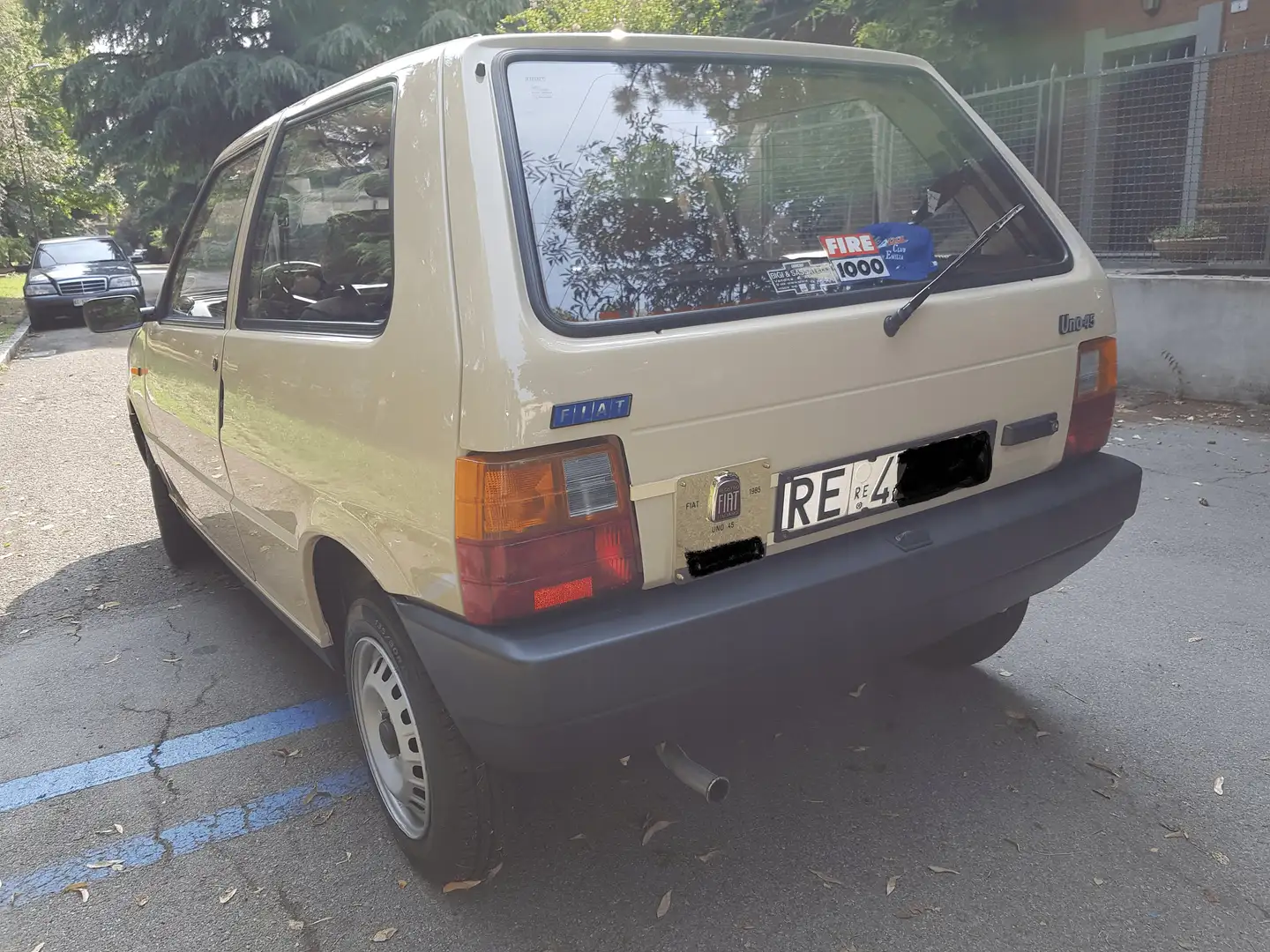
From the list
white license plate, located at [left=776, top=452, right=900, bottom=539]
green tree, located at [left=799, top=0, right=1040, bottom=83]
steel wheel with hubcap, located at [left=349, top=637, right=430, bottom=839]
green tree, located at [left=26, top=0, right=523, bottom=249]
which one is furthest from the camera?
green tree, located at [left=26, top=0, right=523, bottom=249]

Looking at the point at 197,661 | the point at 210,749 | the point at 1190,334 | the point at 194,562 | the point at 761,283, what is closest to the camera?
the point at 761,283

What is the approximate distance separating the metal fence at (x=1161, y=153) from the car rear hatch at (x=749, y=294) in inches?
217

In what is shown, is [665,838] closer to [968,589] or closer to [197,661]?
[968,589]

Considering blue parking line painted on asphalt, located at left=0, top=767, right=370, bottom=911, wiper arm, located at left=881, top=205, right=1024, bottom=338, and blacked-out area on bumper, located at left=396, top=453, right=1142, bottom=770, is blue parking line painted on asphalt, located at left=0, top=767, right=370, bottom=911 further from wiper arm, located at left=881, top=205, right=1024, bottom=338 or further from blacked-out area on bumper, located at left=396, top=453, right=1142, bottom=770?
wiper arm, located at left=881, top=205, right=1024, bottom=338

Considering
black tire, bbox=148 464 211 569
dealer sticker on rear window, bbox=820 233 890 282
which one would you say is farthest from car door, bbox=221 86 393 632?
black tire, bbox=148 464 211 569

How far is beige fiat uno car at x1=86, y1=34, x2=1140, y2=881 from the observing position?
75.4 inches

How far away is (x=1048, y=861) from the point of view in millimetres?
2379

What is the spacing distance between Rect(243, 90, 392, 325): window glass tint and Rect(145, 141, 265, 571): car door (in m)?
0.24

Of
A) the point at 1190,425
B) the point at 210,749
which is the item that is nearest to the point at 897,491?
the point at 210,749

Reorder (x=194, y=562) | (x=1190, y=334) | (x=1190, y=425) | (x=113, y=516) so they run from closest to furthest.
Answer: (x=194, y=562)
(x=113, y=516)
(x=1190, y=425)
(x=1190, y=334)

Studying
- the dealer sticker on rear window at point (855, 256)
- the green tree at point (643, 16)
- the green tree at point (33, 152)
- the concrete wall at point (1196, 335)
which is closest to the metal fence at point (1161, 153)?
the concrete wall at point (1196, 335)

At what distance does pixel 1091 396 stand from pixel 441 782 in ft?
6.48

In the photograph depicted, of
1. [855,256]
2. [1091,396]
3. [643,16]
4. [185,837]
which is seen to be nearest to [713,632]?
[855,256]

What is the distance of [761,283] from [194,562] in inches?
149
